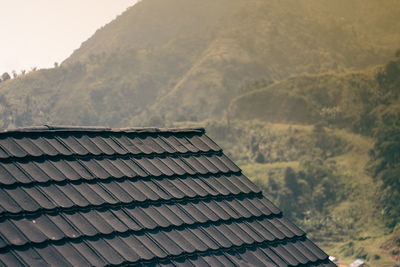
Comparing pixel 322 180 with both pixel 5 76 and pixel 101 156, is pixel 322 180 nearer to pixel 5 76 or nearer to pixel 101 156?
pixel 101 156

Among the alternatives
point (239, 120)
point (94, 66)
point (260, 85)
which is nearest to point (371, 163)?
point (239, 120)

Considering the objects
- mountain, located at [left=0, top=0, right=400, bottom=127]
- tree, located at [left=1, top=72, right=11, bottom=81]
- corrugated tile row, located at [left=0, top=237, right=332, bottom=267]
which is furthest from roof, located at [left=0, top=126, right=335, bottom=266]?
tree, located at [left=1, top=72, right=11, bottom=81]

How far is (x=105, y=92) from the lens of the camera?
13900cm

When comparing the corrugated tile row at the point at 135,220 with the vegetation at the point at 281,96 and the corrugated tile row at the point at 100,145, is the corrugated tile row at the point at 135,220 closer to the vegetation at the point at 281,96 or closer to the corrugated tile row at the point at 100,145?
the corrugated tile row at the point at 100,145

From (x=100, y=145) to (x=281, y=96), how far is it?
95.0 m

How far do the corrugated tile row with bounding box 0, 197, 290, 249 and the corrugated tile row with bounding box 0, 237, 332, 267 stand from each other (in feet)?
0.22

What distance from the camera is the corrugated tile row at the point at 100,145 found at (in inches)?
171

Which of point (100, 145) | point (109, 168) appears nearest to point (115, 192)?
point (109, 168)

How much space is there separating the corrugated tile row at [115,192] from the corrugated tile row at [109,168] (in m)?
0.06

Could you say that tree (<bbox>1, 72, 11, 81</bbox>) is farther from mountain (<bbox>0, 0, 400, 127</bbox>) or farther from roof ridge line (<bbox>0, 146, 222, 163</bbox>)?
roof ridge line (<bbox>0, 146, 222, 163</bbox>)

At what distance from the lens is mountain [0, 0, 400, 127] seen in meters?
127

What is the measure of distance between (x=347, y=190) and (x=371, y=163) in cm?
469

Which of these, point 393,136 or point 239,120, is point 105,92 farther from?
point 393,136

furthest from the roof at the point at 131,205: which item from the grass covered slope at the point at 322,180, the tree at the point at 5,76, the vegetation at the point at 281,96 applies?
the tree at the point at 5,76
